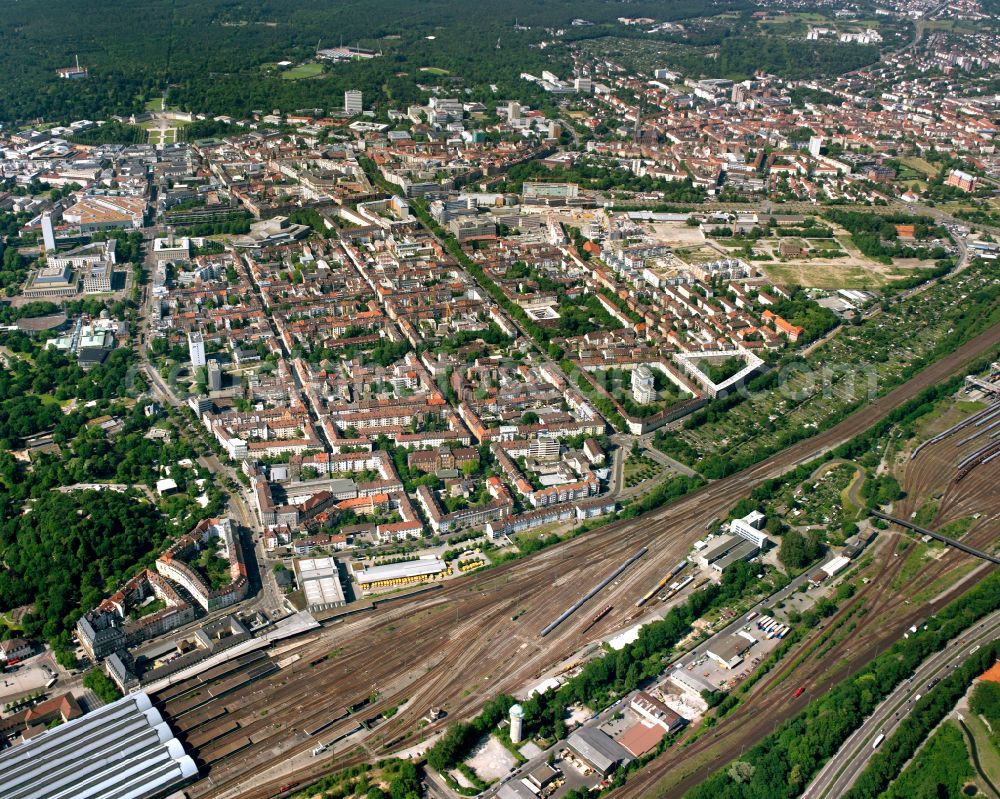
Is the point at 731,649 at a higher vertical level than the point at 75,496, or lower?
lower

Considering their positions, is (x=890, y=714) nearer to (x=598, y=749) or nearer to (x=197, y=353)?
(x=598, y=749)

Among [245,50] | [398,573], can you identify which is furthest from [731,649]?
[245,50]

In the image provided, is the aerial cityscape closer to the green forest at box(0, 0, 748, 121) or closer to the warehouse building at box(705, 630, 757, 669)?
the warehouse building at box(705, 630, 757, 669)

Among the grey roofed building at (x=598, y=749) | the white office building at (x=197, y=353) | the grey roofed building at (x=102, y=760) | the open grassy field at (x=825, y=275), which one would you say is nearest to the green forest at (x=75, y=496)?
the white office building at (x=197, y=353)

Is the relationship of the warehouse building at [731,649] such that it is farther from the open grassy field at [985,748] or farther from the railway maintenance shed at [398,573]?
the railway maintenance shed at [398,573]

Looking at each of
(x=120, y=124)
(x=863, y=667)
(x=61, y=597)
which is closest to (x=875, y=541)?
(x=863, y=667)

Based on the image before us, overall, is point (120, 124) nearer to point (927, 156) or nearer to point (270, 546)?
point (270, 546)
